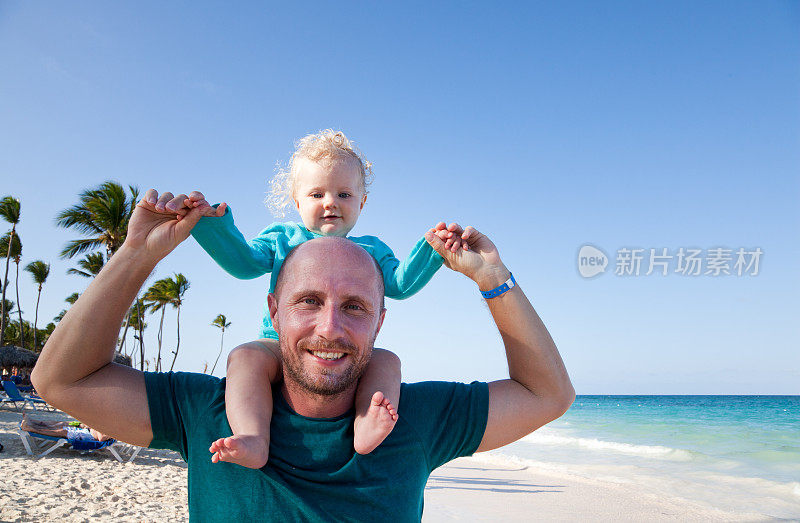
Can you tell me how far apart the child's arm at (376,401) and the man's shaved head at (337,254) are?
0.24m

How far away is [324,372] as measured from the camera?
6.31 feet

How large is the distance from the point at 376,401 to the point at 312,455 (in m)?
0.31

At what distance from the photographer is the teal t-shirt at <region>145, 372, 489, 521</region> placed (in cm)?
185

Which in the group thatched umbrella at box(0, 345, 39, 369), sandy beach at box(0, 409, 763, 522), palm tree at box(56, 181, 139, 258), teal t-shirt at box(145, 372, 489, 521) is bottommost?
sandy beach at box(0, 409, 763, 522)

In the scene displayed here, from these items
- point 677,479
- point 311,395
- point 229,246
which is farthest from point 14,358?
point 311,395

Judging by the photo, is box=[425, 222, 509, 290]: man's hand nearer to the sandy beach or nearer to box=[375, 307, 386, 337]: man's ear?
box=[375, 307, 386, 337]: man's ear

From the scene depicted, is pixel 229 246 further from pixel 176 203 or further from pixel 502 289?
pixel 502 289

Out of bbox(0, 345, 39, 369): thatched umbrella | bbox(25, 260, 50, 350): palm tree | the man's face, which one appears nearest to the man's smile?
the man's face

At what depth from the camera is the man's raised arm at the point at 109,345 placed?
1810mm

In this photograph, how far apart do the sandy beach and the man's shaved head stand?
22.0 feet

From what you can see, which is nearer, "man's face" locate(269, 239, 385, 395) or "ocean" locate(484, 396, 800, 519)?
"man's face" locate(269, 239, 385, 395)

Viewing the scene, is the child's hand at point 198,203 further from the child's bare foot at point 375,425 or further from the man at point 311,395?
the child's bare foot at point 375,425

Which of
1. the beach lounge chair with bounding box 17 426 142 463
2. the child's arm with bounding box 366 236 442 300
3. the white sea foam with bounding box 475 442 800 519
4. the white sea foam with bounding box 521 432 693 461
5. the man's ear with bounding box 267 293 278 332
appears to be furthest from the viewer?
the white sea foam with bounding box 521 432 693 461

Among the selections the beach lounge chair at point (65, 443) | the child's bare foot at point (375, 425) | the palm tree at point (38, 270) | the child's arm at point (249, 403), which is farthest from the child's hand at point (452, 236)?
the palm tree at point (38, 270)
